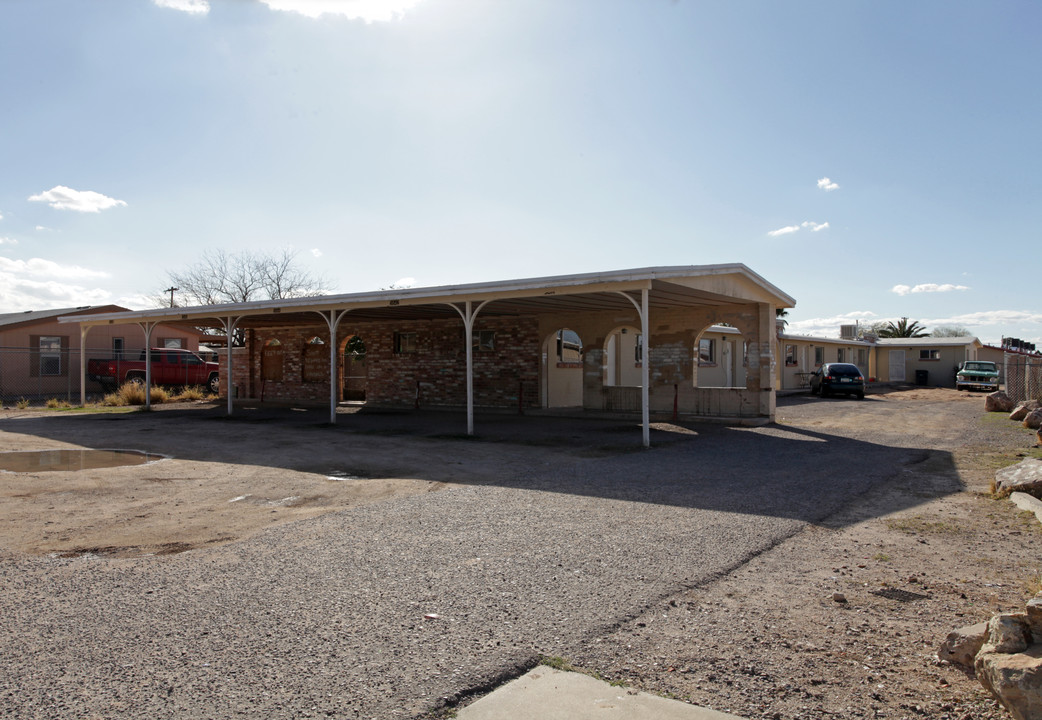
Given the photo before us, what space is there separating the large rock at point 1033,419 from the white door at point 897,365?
27226mm

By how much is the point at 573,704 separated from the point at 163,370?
99.5 feet

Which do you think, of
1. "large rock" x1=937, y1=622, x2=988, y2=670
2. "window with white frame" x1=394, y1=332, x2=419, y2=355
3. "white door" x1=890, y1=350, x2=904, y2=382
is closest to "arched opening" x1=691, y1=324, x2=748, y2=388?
"window with white frame" x1=394, y1=332, x2=419, y2=355

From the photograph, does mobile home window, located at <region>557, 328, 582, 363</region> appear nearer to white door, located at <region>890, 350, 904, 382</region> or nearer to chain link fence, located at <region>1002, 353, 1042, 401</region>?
chain link fence, located at <region>1002, 353, 1042, 401</region>

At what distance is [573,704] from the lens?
3.10m

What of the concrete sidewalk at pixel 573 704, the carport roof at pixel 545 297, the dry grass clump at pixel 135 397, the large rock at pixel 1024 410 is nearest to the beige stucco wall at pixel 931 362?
the large rock at pixel 1024 410

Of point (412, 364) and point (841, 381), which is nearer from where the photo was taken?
point (412, 364)

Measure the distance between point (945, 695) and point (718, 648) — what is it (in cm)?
101

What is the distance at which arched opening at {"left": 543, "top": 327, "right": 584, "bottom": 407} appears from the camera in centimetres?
2016

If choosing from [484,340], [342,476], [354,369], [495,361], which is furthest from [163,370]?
[342,476]

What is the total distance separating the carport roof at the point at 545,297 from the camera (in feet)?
41.7

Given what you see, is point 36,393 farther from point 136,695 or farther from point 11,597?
point 136,695

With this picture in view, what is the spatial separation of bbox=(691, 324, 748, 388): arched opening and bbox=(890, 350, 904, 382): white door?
15769 mm

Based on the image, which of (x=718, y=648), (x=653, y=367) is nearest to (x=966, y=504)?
(x=718, y=648)

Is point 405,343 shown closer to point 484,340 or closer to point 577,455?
point 484,340
